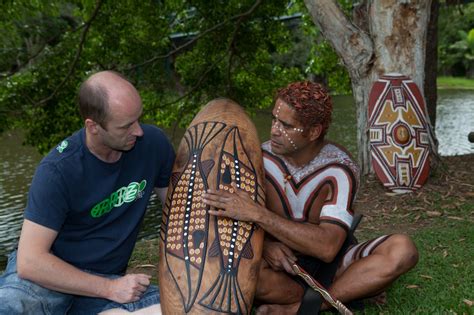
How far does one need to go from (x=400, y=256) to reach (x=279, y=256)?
0.66 metres

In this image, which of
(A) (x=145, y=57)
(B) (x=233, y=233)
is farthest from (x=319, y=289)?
(A) (x=145, y=57)

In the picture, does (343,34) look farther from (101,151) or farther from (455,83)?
(455,83)

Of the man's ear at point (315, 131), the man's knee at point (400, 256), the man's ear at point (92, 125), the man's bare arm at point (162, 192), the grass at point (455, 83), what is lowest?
the grass at point (455, 83)

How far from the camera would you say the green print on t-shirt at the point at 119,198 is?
10.7 feet

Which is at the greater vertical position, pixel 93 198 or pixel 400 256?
pixel 93 198

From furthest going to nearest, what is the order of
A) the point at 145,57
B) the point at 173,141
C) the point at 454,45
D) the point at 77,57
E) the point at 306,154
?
1. the point at 454,45
2. the point at 173,141
3. the point at 145,57
4. the point at 77,57
5. the point at 306,154

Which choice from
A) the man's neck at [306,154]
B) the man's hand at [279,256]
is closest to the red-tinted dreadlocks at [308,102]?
the man's neck at [306,154]

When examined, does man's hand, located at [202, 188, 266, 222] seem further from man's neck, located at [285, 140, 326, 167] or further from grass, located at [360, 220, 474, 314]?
grass, located at [360, 220, 474, 314]

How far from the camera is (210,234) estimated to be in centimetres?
332

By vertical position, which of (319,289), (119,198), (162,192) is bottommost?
(319,289)

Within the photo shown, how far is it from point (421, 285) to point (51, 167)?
2507 mm

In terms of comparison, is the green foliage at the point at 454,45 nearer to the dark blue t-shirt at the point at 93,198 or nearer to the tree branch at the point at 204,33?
the tree branch at the point at 204,33

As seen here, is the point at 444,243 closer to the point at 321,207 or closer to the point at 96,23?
the point at 321,207

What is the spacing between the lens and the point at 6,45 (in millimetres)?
11648
